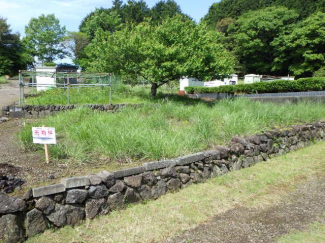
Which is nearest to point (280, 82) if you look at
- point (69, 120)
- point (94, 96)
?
point (94, 96)

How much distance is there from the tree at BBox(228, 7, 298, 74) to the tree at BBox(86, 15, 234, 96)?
83.2ft

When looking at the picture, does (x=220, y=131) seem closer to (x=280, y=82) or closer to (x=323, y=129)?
(x=323, y=129)

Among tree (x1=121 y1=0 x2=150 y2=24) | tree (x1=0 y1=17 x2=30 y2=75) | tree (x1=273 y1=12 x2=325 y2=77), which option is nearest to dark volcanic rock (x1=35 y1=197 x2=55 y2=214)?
tree (x1=273 y1=12 x2=325 y2=77)

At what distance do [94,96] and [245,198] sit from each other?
9196 millimetres

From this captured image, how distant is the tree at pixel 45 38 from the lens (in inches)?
1585

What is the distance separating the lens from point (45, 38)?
40.1 metres

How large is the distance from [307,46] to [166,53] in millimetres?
26072

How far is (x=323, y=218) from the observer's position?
3684 millimetres

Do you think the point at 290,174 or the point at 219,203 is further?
the point at 290,174

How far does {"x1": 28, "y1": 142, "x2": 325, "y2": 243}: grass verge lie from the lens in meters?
3.22

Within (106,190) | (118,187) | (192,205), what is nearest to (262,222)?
(192,205)

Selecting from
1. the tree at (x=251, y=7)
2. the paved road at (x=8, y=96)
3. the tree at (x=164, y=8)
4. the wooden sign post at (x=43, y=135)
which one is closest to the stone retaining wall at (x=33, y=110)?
the paved road at (x=8, y=96)

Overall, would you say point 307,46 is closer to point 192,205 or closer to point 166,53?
point 166,53

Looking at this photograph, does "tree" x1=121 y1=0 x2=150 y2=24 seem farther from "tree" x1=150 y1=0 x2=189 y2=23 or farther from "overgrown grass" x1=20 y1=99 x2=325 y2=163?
"overgrown grass" x1=20 y1=99 x2=325 y2=163
